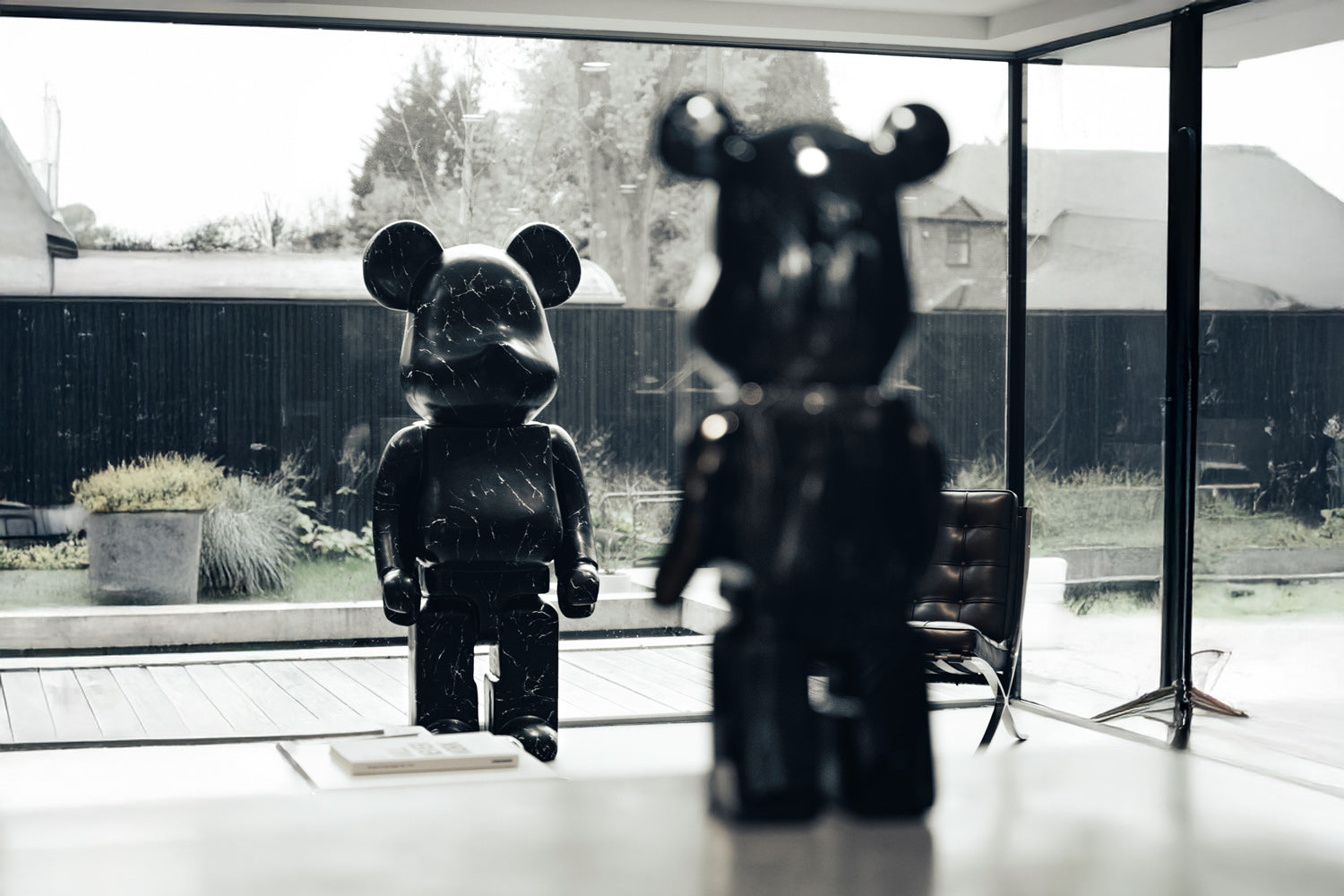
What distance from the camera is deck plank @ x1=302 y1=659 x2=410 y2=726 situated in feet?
14.1

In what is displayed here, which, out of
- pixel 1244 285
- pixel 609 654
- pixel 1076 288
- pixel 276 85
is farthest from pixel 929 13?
pixel 609 654

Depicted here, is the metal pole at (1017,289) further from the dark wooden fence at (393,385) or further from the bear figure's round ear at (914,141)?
the bear figure's round ear at (914,141)

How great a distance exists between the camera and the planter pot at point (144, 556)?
436 cm

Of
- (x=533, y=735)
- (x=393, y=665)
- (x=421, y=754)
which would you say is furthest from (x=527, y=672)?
(x=421, y=754)

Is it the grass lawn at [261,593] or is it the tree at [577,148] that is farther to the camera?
the tree at [577,148]

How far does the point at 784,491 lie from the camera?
1064 mm

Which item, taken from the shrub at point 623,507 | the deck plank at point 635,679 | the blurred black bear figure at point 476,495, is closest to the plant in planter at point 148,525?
the shrub at point 623,507

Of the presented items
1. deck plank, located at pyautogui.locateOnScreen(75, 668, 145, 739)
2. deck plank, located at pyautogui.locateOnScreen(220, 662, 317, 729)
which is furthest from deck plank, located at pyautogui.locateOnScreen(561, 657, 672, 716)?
deck plank, located at pyautogui.locateOnScreen(75, 668, 145, 739)

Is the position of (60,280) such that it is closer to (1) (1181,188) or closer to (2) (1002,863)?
(1) (1181,188)

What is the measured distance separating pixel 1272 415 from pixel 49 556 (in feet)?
12.7

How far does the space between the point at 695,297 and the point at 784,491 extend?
0.59 ft

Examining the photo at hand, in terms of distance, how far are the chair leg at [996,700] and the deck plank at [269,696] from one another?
6.79ft

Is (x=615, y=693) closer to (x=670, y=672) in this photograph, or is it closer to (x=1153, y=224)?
(x=670, y=672)

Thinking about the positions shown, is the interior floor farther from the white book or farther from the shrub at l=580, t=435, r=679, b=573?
the shrub at l=580, t=435, r=679, b=573
